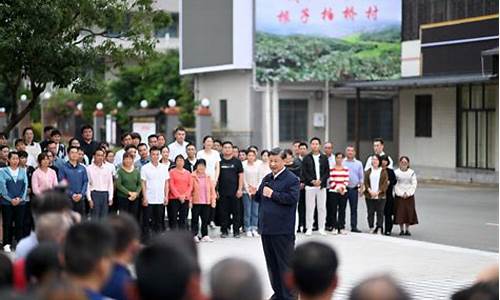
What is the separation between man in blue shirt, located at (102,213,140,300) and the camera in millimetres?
5578

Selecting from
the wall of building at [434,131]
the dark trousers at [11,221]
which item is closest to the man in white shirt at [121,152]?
the dark trousers at [11,221]

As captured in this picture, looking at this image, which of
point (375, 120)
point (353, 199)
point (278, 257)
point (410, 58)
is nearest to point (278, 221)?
point (278, 257)

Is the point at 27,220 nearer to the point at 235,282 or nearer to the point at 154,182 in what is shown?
the point at 154,182

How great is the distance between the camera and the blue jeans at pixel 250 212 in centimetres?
1870

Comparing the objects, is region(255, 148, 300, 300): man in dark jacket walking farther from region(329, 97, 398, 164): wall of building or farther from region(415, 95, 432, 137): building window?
region(329, 97, 398, 164): wall of building

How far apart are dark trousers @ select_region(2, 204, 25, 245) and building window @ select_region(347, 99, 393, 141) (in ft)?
89.7

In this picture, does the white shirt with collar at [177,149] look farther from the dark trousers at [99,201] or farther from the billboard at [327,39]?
the billboard at [327,39]

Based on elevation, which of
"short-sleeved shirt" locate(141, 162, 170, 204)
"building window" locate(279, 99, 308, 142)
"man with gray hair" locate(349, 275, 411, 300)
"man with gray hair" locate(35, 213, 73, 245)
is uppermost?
"building window" locate(279, 99, 308, 142)

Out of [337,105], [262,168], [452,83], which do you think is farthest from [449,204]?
[337,105]

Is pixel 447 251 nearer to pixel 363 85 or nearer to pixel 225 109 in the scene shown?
pixel 363 85

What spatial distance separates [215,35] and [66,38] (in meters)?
22.9

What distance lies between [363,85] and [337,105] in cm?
442

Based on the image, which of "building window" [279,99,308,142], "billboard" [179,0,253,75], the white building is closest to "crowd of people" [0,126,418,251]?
the white building

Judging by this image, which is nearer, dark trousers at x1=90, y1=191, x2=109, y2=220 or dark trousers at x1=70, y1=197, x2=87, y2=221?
Answer: dark trousers at x1=70, y1=197, x2=87, y2=221
